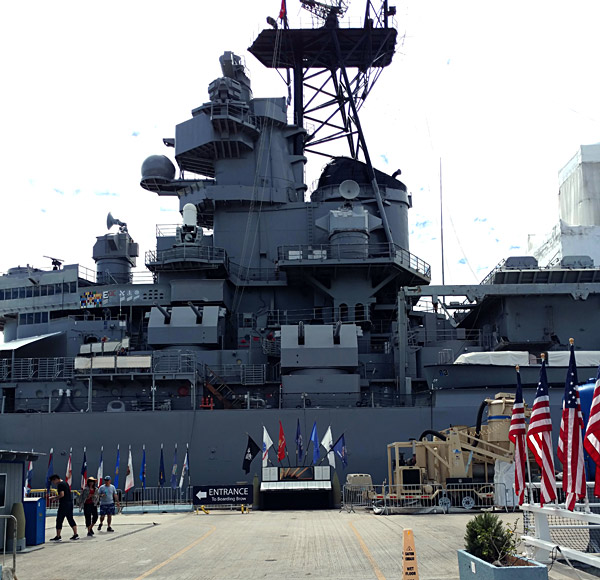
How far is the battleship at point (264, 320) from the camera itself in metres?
25.4

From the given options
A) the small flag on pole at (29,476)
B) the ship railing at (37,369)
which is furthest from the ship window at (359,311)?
the small flag on pole at (29,476)

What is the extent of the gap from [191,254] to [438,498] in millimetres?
13807

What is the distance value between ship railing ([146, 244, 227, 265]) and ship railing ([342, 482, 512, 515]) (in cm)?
1178

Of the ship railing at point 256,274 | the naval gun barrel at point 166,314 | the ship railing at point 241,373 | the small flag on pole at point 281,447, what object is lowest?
the small flag on pole at point 281,447

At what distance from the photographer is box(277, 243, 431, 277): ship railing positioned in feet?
94.1

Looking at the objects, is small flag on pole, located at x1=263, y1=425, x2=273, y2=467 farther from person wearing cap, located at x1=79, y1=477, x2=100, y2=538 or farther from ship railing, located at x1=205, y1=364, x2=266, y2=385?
person wearing cap, located at x1=79, y1=477, x2=100, y2=538

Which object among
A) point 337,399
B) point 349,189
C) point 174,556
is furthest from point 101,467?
point 174,556

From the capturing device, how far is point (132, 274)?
104 feet

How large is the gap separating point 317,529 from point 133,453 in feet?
41.4

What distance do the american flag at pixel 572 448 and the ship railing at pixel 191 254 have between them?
21728mm

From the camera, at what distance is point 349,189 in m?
29.6

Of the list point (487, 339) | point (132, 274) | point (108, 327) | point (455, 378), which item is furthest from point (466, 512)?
point (132, 274)

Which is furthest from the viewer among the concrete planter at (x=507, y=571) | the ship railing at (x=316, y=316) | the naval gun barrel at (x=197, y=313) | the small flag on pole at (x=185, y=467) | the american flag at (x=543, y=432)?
the ship railing at (x=316, y=316)

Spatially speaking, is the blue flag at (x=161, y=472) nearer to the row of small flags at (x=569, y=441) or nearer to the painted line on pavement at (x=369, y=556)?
the painted line on pavement at (x=369, y=556)
